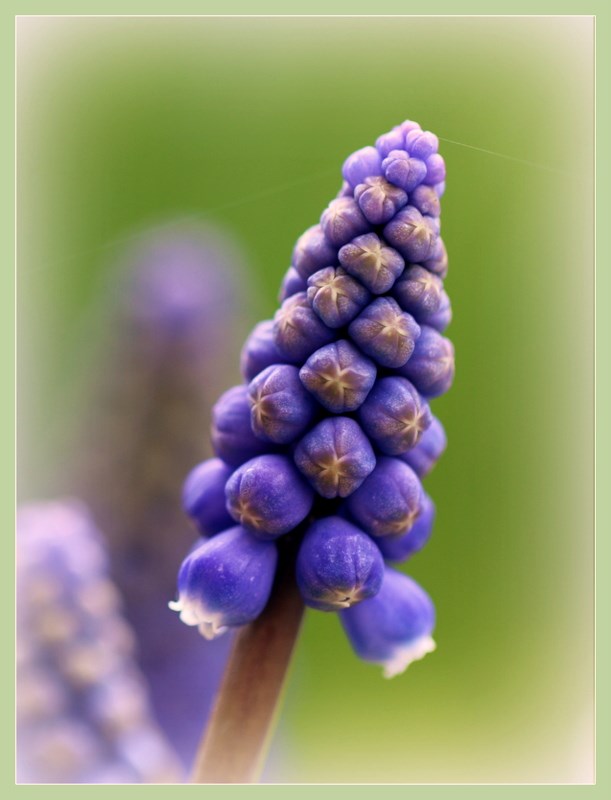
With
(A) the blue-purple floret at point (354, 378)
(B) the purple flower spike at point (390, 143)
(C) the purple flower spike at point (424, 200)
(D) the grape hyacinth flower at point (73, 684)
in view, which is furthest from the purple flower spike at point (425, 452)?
(D) the grape hyacinth flower at point (73, 684)

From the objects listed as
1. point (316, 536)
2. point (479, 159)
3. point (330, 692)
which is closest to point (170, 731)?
point (330, 692)

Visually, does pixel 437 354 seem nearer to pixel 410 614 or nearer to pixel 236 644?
pixel 410 614

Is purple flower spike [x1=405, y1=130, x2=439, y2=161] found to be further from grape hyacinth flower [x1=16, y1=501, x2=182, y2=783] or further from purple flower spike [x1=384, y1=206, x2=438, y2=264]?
grape hyacinth flower [x1=16, y1=501, x2=182, y2=783]

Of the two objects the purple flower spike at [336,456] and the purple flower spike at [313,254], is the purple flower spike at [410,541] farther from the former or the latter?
the purple flower spike at [313,254]

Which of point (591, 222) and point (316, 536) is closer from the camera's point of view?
point (316, 536)

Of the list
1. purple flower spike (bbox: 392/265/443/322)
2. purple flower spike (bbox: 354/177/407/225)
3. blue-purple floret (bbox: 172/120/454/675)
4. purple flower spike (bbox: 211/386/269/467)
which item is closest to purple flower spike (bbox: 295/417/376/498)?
blue-purple floret (bbox: 172/120/454/675)

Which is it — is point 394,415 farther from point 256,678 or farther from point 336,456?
point 256,678

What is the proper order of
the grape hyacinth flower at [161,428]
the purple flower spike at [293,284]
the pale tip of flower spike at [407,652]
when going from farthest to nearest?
the grape hyacinth flower at [161,428]
the pale tip of flower spike at [407,652]
the purple flower spike at [293,284]
